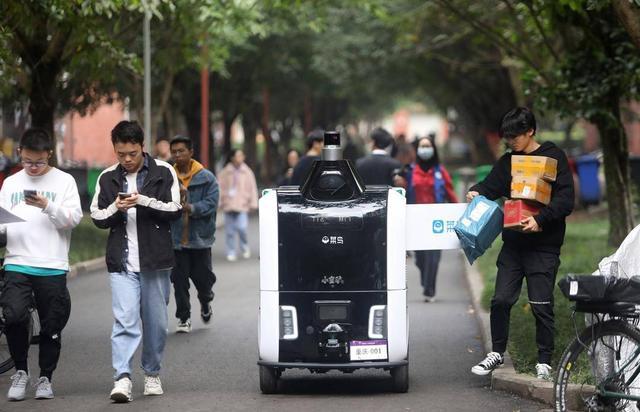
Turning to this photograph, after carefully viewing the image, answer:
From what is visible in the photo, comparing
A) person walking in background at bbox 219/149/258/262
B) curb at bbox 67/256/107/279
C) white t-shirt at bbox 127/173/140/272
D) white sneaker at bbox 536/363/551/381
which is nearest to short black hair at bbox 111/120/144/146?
white t-shirt at bbox 127/173/140/272

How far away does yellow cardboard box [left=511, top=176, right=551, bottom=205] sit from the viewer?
8.66 m

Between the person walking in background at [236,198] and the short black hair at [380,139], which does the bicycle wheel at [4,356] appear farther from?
the person walking in background at [236,198]

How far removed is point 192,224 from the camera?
11.7 m

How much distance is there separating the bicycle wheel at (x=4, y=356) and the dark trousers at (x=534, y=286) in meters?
3.56

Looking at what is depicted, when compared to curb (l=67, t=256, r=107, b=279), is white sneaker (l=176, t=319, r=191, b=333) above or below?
below

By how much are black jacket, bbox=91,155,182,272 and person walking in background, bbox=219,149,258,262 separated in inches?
453

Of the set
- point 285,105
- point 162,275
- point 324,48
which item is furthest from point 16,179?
point 285,105

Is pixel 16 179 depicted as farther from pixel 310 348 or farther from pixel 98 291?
pixel 98 291

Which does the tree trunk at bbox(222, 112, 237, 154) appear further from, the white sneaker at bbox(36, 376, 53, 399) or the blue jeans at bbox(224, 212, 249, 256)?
the white sneaker at bbox(36, 376, 53, 399)

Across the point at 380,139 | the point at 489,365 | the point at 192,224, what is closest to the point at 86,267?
the point at 380,139

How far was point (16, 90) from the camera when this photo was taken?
20797 mm

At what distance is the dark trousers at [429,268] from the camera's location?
1434 centimetres

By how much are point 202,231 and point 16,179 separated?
3176 millimetres

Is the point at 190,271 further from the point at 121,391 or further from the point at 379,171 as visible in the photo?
the point at 121,391
